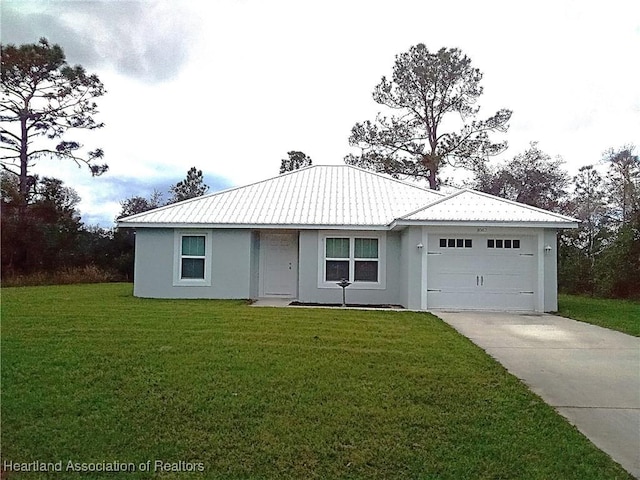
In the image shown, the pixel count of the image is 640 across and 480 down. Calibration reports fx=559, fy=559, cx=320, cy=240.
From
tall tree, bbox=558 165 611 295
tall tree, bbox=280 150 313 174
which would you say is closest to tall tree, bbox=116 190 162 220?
tall tree, bbox=280 150 313 174

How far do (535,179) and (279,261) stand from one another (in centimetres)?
2107

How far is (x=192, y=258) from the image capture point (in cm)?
1583

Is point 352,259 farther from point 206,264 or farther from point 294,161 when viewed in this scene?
point 294,161

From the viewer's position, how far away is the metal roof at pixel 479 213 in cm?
1338

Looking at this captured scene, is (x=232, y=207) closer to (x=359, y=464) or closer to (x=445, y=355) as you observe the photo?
(x=445, y=355)

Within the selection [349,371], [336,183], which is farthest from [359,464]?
[336,183]

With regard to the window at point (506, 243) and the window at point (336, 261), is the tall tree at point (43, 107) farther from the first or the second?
the window at point (506, 243)

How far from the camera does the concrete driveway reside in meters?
4.90

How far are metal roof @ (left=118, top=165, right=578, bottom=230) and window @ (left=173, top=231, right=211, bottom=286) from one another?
46 centimetres

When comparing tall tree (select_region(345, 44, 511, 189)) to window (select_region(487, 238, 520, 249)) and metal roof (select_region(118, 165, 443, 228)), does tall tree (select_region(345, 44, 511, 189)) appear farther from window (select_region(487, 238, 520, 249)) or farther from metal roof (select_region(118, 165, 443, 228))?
window (select_region(487, 238, 520, 249))

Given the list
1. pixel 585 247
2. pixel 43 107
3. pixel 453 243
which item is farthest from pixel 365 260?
pixel 43 107

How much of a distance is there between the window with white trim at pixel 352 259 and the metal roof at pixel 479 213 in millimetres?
2089

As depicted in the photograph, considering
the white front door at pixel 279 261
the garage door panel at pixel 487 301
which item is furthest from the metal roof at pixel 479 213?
the white front door at pixel 279 261

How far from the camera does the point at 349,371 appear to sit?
635 centimetres
